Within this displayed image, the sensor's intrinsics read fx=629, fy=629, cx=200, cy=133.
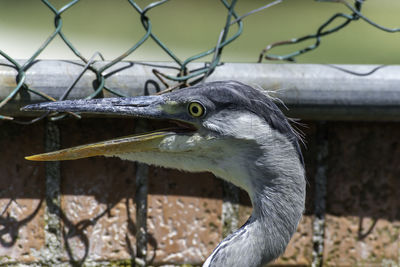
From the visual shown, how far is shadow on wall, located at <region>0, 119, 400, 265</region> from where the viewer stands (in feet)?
5.08

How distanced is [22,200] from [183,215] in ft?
1.31

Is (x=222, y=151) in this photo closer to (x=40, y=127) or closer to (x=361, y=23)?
(x=40, y=127)

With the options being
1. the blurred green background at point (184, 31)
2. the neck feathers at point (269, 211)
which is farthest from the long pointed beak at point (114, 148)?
the blurred green background at point (184, 31)

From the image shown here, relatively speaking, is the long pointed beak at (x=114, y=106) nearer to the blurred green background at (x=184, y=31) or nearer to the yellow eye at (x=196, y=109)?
the yellow eye at (x=196, y=109)

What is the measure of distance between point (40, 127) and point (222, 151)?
0.51 m

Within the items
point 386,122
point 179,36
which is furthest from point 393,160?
point 179,36

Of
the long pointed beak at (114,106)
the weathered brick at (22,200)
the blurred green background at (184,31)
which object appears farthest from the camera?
the blurred green background at (184,31)

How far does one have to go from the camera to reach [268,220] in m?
1.29

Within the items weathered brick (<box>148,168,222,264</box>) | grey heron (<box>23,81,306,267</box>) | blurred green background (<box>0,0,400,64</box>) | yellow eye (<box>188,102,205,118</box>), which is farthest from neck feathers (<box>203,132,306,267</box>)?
blurred green background (<box>0,0,400,64</box>)

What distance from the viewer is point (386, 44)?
4570mm

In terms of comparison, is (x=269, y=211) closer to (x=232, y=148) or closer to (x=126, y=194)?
(x=232, y=148)

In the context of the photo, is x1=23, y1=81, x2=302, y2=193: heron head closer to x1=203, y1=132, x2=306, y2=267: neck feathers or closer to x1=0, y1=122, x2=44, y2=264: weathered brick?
x1=203, y1=132, x2=306, y2=267: neck feathers

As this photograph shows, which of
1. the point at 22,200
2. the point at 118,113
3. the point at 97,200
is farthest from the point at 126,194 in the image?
the point at 118,113

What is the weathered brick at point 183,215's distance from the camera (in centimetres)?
160
